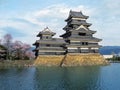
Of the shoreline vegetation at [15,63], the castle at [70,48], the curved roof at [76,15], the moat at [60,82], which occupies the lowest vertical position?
the moat at [60,82]

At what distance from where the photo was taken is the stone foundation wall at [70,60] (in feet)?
198

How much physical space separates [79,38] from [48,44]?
25.2 feet

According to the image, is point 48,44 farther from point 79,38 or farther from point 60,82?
point 60,82

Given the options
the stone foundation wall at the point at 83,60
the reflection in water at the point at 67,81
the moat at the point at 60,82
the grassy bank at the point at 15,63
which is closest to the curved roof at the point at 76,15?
the stone foundation wall at the point at 83,60

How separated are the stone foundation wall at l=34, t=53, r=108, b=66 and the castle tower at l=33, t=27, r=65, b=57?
3.75 ft

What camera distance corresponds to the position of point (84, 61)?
203 ft

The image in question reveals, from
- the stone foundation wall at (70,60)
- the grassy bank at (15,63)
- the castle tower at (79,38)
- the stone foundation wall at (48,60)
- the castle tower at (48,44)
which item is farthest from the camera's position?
the castle tower at (79,38)

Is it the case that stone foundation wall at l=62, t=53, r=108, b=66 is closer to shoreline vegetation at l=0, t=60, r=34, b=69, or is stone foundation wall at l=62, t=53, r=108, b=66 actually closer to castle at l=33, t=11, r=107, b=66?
castle at l=33, t=11, r=107, b=66

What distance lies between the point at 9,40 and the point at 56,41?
14.0 m

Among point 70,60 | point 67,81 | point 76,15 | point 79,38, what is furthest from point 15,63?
point 67,81

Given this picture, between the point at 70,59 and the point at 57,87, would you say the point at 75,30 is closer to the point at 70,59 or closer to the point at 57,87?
the point at 70,59

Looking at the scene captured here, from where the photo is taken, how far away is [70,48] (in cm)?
6331

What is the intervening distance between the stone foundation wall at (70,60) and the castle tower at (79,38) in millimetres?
1603

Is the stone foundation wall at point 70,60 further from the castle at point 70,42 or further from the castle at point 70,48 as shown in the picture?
the castle at point 70,42
